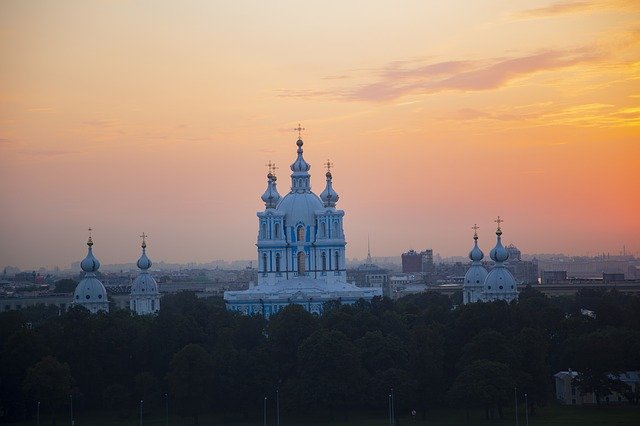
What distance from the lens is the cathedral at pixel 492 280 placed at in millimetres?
122750

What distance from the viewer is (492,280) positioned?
123688 millimetres

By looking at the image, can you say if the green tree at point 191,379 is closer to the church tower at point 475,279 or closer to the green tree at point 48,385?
the green tree at point 48,385

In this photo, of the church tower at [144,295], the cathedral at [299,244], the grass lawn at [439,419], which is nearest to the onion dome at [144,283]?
the church tower at [144,295]

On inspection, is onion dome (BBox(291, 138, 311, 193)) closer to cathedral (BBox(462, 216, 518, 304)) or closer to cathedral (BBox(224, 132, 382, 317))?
cathedral (BBox(224, 132, 382, 317))

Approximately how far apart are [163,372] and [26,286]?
341 feet

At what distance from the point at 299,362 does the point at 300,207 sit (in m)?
29.0

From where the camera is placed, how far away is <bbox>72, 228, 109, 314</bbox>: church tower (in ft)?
408

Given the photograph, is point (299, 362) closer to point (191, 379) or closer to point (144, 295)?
point (191, 379)

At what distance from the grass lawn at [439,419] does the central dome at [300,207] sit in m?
29.4

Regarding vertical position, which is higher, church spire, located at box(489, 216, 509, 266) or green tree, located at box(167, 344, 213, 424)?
church spire, located at box(489, 216, 509, 266)

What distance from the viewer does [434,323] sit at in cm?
9400

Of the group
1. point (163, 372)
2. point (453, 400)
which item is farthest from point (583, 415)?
point (163, 372)

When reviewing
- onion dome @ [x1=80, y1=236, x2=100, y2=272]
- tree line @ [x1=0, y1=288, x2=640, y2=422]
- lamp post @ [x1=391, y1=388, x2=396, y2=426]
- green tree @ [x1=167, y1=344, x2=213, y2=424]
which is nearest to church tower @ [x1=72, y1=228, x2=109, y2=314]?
onion dome @ [x1=80, y1=236, x2=100, y2=272]

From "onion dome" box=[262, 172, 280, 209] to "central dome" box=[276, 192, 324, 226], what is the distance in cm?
119
